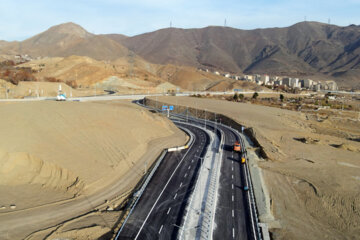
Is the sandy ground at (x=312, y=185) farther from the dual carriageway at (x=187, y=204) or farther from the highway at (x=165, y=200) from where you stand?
the highway at (x=165, y=200)

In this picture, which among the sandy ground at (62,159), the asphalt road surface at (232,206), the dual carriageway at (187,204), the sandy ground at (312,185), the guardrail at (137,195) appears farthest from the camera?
the sandy ground at (62,159)

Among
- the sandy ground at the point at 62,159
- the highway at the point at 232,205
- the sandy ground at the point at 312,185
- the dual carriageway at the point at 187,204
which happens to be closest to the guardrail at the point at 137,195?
the dual carriageway at the point at 187,204

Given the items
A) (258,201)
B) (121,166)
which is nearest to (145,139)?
(121,166)

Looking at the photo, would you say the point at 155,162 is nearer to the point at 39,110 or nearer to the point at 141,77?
the point at 39,110

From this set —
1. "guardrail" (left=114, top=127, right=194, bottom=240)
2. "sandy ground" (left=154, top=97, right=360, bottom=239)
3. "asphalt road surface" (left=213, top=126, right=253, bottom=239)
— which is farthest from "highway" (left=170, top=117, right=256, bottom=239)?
"guardrail" (left=114, top=127, right=194, bottom=240)

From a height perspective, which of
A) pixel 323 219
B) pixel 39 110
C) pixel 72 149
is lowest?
pixel 323 219

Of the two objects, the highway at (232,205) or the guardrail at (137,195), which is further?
the guardrail at (137,195)

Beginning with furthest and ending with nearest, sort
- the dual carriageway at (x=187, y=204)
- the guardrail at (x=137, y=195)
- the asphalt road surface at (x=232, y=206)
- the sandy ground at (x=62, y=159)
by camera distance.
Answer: the sandy ground at (x=62, y=159)
the guardrail at (x=137, y=195)
the asphalt road surface at (x=232, y=206)
the dual carriageway at (x=187, y=204)
